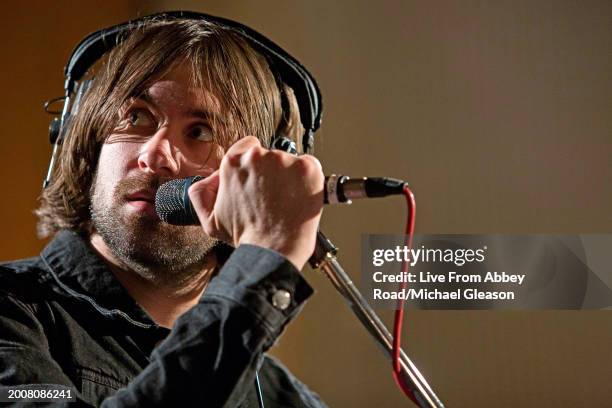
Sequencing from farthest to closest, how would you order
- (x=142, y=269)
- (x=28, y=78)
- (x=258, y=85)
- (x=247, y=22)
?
(x=247, y=22)
(x=28, y=78)
(x=258, y=85)
(x=142, y=269)

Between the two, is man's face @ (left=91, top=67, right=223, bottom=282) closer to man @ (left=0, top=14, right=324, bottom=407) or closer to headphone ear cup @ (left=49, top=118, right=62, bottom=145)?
man @ (left=0, top=14, right=324, bottom=407)

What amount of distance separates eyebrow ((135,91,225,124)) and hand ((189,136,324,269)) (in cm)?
47

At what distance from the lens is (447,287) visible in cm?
202

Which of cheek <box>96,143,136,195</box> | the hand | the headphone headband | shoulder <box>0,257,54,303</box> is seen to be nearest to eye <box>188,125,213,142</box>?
cheek <box>96,143,136,195</box>

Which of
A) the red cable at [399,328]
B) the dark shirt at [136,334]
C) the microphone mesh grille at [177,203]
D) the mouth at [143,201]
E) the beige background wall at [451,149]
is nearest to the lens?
the dark shirt at [136,334]

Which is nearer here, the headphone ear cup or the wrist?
the wrist

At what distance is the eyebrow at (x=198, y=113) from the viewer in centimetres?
130

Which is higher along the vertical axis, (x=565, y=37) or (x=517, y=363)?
(x=565, y=37)

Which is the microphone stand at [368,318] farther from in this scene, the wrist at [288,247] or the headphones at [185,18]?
the headphones at [185,18]

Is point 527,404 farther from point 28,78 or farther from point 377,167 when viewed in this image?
point 28,78

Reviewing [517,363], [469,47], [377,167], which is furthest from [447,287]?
[469,47]

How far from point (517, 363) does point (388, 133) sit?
2.54 ft

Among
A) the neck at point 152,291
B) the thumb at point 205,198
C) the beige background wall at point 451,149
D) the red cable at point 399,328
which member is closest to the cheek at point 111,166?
the neck at point 152,291

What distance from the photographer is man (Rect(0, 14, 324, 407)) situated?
2.46 feet
